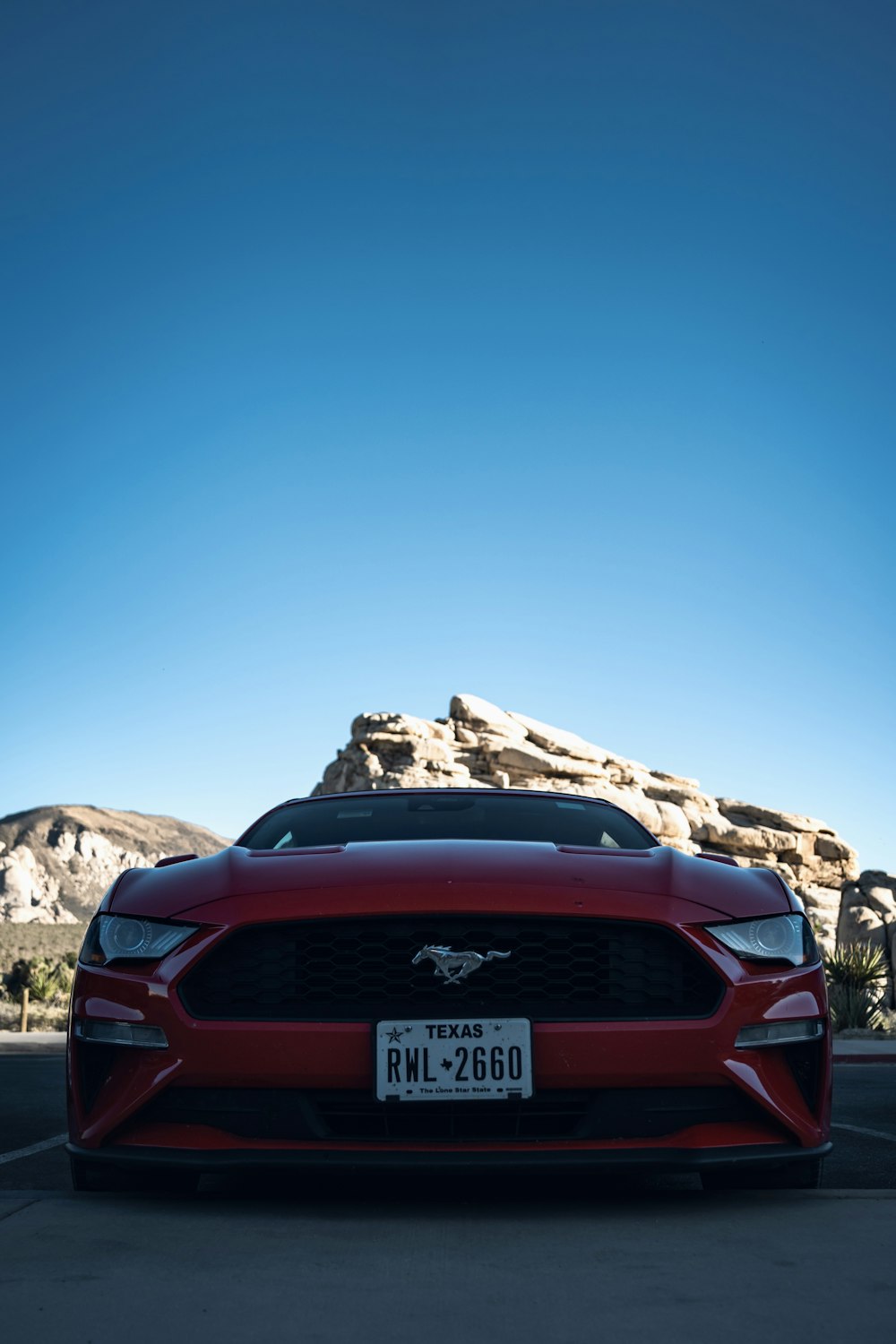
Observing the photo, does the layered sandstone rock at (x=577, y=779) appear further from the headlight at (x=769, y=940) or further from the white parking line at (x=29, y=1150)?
the headlight at (x=769, y=940)

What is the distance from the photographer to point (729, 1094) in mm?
2918

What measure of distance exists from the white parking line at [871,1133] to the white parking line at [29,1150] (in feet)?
10.4

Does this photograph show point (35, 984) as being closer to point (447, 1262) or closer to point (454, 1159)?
point (454, 1159)

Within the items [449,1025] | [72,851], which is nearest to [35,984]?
[449,1025]

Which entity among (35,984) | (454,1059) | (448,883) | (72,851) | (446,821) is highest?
(446,821)

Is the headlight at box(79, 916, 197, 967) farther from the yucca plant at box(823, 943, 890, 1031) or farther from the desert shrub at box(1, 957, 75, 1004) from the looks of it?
the desert shrub at box(1, 957, 75, 1004)

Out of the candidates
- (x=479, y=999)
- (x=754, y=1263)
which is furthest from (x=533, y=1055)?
(x=754, y=1263)

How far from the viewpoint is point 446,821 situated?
432cm

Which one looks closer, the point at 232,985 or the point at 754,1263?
the point at 754,1263

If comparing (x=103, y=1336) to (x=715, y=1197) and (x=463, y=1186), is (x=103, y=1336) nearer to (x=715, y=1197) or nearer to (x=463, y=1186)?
(x=463, y=1186)

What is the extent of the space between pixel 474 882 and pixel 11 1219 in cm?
128

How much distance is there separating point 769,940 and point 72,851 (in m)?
161

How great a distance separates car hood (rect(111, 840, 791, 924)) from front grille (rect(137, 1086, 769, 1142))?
16.5 inches

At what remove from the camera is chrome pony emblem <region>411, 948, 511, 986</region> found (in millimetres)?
2959
